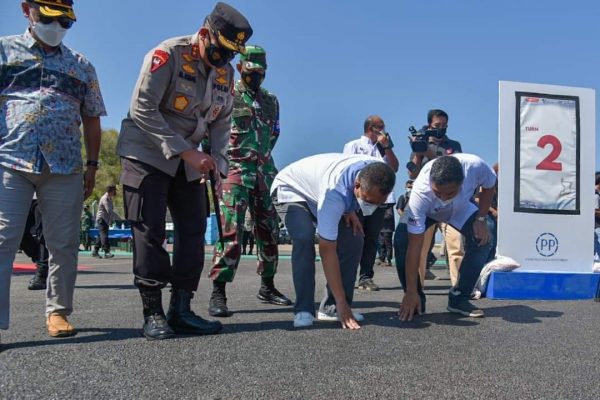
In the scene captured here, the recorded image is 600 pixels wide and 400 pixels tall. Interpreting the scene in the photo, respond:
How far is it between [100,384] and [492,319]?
267 centimetres

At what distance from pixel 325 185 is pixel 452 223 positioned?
1320 mm

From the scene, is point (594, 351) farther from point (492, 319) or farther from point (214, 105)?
point (214, 105)

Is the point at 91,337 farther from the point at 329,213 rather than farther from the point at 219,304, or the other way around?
the point at 329,213

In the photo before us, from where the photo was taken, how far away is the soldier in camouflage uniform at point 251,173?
3787mm

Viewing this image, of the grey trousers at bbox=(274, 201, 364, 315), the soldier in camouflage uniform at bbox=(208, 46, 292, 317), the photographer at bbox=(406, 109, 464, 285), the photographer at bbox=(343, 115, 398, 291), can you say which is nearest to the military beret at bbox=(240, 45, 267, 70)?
the soldier in camouflage uniform at bbox=(208, 46, 292, 317)

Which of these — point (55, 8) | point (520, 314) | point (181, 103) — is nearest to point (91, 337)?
point (181, 103)

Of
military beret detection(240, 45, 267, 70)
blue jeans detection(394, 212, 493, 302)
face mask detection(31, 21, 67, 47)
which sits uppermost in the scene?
military beret detection(240, 45, 267, 70)

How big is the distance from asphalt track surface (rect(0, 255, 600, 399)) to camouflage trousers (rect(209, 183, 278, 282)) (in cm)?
36

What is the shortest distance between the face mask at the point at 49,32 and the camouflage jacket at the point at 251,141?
1443mm

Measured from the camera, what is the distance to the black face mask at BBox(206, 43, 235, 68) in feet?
9.46

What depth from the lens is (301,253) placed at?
3396mm

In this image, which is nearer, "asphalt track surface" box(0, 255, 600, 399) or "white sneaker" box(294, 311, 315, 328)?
→ "asphalt track surface" box(0, 255, 600, 399)

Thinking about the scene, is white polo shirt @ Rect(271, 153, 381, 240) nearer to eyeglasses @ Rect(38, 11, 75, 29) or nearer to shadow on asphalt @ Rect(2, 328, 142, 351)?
shadow on asphalt @ Rect(2, 328, 142, 351)

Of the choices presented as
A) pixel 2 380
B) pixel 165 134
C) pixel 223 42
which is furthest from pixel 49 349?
pixel 223 42
